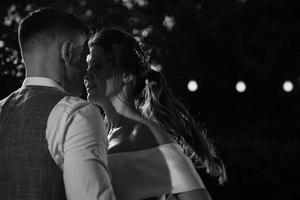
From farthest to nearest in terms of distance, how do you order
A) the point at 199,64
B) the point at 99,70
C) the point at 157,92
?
the point at 199,64 < the point at 157,92 < the point at 99,70

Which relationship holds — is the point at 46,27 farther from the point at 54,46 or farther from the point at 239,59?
the point at 239,59

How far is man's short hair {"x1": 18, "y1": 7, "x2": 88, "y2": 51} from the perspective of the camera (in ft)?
7.28

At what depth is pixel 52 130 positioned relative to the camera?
6.62 feet

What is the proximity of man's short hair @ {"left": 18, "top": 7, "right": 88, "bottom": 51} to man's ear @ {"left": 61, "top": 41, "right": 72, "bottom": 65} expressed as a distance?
0.04 metres

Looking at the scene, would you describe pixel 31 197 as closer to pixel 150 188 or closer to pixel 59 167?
pixel 59 167

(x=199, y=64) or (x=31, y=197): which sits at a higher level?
(x=31, y=197)

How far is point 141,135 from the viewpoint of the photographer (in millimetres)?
2963

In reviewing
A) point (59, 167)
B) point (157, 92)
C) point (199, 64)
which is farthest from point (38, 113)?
point (199, 64)

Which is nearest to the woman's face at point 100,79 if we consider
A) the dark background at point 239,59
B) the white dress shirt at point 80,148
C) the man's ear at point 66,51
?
the man's ear at point 66,51

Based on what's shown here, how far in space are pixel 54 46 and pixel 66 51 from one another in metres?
0.05

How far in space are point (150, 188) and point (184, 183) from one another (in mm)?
209

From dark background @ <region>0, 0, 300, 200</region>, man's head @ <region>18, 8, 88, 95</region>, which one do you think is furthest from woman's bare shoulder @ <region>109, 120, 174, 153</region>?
dark background @ <region>0, 0, 300, 200</region>

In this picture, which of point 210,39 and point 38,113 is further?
point 210,39

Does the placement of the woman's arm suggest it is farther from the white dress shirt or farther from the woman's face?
the white dress shirt
